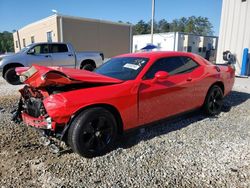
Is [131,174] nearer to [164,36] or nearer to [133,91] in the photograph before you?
[133,91]

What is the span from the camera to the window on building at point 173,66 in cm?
403

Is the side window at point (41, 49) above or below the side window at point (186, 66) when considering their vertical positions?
above

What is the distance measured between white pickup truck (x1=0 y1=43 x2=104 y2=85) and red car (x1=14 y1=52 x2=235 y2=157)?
19.8 feet

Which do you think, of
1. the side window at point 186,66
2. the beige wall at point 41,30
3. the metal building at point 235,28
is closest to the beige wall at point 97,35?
the beige wall at point 41,30

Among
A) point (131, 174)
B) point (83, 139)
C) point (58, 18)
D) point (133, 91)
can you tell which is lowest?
point (131, 174)

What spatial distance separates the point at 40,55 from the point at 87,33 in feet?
39.9

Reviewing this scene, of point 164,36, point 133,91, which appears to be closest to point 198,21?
point 164,36

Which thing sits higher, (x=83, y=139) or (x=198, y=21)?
(x=198, y=21)

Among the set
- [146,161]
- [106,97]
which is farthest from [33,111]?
[146,161]

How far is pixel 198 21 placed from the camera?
85.4 metres

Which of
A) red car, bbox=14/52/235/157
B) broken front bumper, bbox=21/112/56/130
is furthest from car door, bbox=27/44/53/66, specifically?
broken front bumper, bbox=21/112/56/130

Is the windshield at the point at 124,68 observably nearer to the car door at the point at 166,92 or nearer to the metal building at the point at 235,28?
the car door at the point at 166,92

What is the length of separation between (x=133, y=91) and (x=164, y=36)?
3100cm

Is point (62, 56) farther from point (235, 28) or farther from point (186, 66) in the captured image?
point (235, 28)
